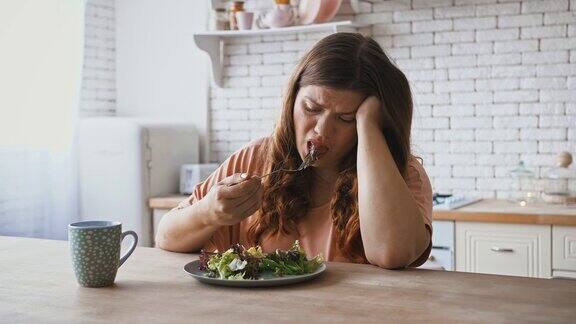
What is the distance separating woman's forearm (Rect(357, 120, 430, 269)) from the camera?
5.92 ft

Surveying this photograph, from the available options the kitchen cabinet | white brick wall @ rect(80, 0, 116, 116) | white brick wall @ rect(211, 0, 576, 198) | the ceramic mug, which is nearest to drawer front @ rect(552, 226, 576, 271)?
the kitchen cabinet

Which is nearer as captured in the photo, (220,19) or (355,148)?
(355,148)

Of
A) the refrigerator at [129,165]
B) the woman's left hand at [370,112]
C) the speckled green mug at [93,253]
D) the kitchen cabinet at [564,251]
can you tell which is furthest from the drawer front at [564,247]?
the speckled green mug at [93,253]

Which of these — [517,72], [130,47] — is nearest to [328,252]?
[517,72]

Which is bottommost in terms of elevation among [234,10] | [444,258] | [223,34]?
[444,258]

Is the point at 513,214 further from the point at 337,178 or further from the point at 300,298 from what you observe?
the point at 300,298

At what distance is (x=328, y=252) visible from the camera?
2.04m

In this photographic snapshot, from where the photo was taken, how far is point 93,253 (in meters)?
1.58

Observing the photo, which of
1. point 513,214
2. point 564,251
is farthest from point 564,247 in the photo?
point 513,214

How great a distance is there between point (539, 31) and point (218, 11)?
1.76 metres

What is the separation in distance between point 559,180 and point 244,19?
1870mm

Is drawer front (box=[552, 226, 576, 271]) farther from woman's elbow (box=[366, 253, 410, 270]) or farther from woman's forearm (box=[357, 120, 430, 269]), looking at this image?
woman's elbow (box=[366, 253, 410, 270])

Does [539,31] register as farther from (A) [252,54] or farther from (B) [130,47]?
(B) [130,47]

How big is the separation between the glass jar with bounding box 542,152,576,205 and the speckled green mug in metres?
2.61
